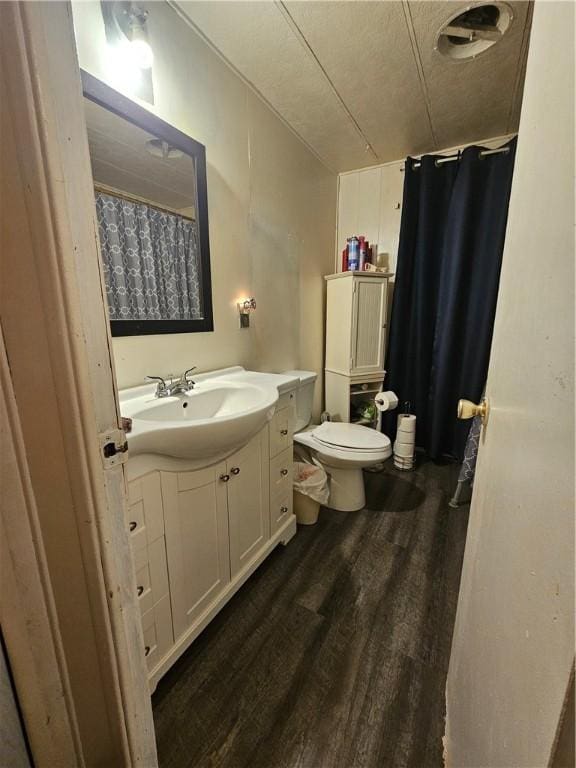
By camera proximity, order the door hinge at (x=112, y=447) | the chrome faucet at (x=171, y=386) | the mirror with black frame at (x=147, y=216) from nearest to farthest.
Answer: the door hinge at (x=112, y=447), the mirror with black frame at (x=147, y=216), the chrome faucet at (x=171, y=386)

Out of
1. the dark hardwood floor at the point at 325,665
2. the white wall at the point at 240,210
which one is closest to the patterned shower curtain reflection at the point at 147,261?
the white wall at the point at 240,210

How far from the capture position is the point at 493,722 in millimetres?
457

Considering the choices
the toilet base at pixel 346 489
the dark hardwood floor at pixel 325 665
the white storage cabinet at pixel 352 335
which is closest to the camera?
the dark hardwood floor at pixel 325 665

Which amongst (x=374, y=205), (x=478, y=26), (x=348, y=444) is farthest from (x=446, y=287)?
(x=348, y=444)

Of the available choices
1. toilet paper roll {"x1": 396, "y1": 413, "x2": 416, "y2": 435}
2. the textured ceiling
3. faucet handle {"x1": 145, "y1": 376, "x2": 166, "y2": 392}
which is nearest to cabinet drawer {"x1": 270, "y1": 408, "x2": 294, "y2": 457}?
faucet handle {"x1": 145, "y1": 376, "x2": 166, "y2": 392}

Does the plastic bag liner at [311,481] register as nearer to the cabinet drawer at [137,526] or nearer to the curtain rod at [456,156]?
the cabinet drawer at [137,526]

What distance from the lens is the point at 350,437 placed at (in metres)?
1.83

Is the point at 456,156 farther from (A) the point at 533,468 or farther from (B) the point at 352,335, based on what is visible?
(A) the point at 533,468

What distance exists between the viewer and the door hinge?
488 mm

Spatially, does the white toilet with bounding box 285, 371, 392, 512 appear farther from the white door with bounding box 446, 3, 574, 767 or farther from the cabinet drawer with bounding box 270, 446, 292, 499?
the white door with bounding box 446, 3, 574, 767

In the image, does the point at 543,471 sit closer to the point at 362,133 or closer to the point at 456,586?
the point at 456,586

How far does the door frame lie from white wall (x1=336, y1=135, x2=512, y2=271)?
7.92 ft

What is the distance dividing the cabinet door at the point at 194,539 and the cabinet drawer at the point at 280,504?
32 centimetres

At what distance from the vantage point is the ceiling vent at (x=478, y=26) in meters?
1.25
